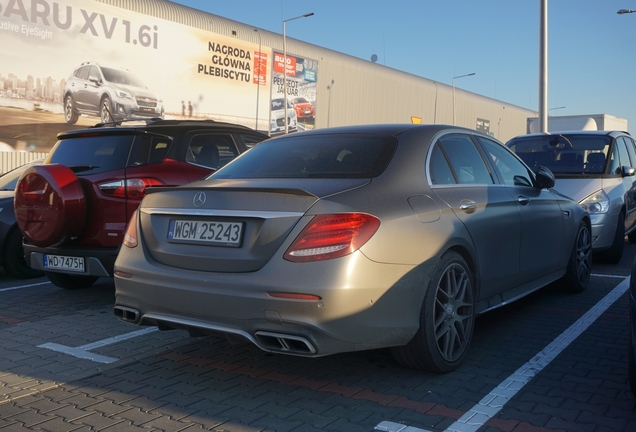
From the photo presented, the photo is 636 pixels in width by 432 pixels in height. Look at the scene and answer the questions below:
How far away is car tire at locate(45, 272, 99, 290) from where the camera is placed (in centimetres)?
684

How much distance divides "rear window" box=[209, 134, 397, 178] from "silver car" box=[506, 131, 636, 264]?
4.73 m

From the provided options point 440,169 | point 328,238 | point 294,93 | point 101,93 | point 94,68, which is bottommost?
point 328,238

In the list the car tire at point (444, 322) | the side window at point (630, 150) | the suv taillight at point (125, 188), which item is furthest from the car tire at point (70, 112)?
the car tire at point (444, 322)

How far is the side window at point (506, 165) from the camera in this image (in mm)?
5242

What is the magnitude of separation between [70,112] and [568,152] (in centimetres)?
1924

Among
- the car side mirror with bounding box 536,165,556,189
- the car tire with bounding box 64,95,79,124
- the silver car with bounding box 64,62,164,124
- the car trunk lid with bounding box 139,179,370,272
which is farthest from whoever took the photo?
the silver car with bounding box 64,62,164,124

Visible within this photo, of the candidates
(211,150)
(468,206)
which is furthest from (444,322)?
(211,150)

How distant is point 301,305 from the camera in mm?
3377

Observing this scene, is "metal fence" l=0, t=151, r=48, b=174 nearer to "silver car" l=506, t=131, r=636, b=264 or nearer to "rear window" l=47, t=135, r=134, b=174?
"rear window" l=47, t=135, r=134, b=174

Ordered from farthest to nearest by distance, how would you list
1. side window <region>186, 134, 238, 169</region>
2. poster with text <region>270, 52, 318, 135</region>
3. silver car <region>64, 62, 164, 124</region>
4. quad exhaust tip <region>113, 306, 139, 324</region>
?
1. poster with text <region>270, 52, 318, 135</region>
2. silver car <region>64, 62, 164, 124</region>
3. side window <region>186, 134, 238, 169</region>
4. quad exhaust tip <region>113, 306, 139, 324</region>

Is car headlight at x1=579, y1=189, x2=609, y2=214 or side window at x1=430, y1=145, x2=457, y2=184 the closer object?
side window at x1=430, y1=145, x2=457, y2=184

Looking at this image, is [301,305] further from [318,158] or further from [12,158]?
[12,158]

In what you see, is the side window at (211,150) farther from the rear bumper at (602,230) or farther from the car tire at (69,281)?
the rear bumper at (602,230)

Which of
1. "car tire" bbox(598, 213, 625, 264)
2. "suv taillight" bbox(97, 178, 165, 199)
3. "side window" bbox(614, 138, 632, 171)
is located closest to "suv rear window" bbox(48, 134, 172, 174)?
"suv taillight" bbox(97, 178, 165, 199)
